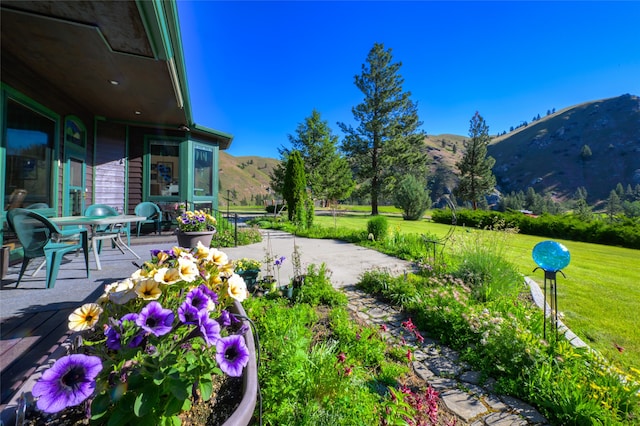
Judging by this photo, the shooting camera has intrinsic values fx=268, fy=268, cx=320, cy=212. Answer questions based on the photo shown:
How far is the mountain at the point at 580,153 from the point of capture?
203ft

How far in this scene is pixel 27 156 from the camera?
12.4ft

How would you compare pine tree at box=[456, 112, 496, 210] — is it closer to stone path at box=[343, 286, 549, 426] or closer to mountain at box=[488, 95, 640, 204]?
stone path at box=[343, 286, 549, 426]

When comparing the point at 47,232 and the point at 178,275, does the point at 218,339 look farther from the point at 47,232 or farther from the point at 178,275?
the point at 47,232

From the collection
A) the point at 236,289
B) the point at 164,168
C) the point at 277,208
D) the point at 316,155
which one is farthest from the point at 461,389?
the point at 316,155

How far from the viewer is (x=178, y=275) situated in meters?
1.07

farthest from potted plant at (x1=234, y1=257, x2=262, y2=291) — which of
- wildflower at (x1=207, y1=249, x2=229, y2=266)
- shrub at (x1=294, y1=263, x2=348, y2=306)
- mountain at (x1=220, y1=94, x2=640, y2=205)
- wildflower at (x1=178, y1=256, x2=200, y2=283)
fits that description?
mountain at (x1=220, y1=94, x2=640, y2=205)

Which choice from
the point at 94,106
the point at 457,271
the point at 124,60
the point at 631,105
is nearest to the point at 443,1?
the point at 457,271

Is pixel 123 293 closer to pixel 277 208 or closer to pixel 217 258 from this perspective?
pixel 217 258

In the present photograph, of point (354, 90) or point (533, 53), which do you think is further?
point (354, 90)

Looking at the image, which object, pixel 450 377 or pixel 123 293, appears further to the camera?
pixel 450 377

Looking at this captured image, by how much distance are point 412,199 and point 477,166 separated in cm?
1182

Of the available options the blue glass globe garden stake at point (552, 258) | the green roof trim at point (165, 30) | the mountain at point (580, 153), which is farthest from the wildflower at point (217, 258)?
the mountain at point (580, 153)

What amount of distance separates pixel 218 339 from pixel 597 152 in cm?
9741

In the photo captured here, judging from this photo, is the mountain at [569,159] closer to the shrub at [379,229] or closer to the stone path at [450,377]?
the shrub at [379,229]
